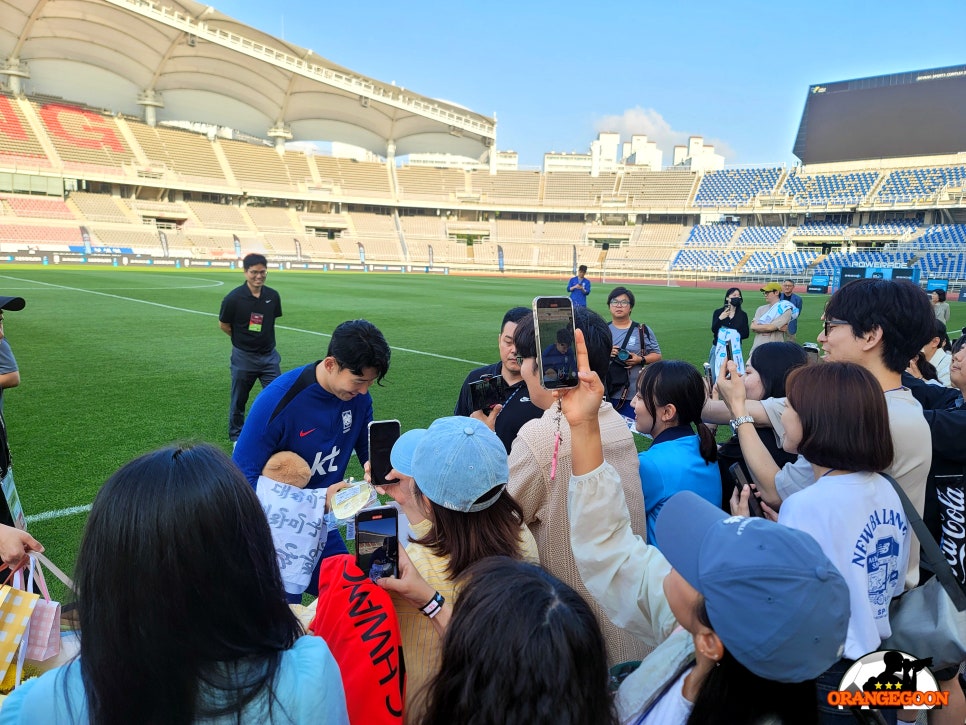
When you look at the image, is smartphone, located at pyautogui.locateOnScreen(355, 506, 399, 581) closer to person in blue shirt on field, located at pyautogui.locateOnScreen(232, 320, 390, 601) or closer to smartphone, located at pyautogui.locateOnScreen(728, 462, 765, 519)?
person in blue shirt on field, located at pyautogui.locateOnScreen(232, 320, 390, 601)

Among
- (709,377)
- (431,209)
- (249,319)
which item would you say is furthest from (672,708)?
(431,209)

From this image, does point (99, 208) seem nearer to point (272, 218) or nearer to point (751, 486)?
point (272, 218)

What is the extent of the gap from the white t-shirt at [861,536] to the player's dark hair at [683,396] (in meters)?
0.91

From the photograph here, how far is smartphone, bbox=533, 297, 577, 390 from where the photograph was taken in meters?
1.90

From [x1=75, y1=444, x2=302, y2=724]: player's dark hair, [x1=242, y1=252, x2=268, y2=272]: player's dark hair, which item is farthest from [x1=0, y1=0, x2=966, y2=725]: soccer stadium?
[x1=242, y1=252, x2=268, y2=272]: player's dark hair

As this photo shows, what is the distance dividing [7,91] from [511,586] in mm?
59921

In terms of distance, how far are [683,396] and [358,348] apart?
1615mm

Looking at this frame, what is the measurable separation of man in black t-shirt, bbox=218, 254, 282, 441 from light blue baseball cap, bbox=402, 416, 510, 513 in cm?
569

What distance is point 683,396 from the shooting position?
296 cm

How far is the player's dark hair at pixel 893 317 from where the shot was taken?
2.62 metres

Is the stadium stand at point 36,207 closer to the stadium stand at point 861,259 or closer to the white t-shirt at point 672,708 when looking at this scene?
the white t-shirt at point 672,708

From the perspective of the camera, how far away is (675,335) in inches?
637

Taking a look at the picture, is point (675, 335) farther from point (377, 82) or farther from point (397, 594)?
point (377, 82)

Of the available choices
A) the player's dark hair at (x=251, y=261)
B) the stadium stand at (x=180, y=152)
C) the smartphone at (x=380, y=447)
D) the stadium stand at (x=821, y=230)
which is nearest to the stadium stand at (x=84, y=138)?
the stadium stand at (x=180, y=152)
